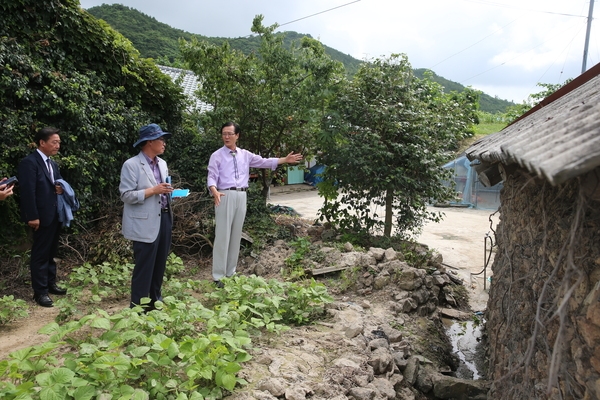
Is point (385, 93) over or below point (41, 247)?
over

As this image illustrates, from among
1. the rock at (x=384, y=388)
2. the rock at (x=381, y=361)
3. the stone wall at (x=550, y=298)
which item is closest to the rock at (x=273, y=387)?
the rock at (x=384, y=388)

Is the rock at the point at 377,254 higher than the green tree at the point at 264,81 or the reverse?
the reverse

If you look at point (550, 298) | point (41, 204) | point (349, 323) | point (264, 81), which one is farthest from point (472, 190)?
point (41, 204)

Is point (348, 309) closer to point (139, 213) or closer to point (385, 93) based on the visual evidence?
point (139, 213)

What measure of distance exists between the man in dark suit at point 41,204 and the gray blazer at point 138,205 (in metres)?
1.17

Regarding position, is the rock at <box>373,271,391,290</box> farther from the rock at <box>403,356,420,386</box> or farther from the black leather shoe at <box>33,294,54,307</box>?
the black leather shoe at <box>33,294,54,307</box>

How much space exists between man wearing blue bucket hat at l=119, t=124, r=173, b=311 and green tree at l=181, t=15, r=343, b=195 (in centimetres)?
364

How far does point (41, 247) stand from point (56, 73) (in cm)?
272

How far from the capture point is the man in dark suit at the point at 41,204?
434 cm

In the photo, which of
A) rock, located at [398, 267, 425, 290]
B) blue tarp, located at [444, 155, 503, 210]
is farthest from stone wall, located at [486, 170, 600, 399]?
blue tarp, located at [444, 155, 503, 210]

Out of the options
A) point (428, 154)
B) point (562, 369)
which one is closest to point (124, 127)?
point (428, 154)

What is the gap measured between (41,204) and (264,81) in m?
4.58

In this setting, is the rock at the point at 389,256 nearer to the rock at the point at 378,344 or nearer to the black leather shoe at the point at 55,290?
the rock at the point at 378,344

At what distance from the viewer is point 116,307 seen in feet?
15.1
